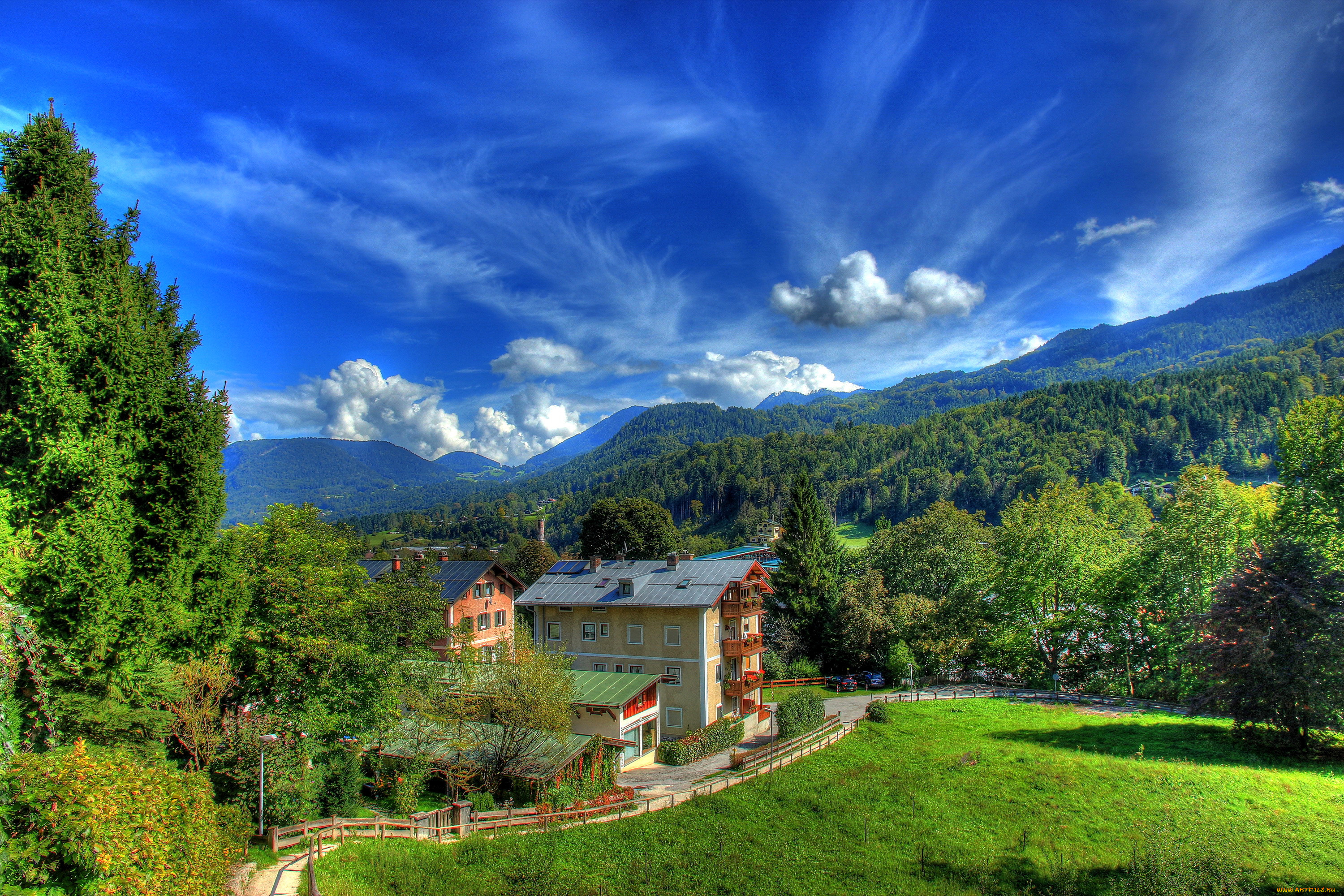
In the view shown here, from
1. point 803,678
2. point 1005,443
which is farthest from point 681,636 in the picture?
point 1005,443

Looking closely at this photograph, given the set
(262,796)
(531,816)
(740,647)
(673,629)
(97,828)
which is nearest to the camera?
(97,828)

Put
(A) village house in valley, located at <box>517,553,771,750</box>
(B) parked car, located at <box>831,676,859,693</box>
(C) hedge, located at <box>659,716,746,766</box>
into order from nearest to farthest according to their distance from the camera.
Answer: (C) hedge, located at <box>659,716,746,766</box> → (A) village house in valley, located at <box>517,553,771,750</box> → (B) parked car, located at <box>831,676,859,693</box>

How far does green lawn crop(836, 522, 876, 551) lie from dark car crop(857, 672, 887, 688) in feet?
309

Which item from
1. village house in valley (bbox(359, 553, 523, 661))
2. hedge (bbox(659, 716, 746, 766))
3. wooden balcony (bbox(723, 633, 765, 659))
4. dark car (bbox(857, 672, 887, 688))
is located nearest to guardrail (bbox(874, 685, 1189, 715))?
dark car (bbox(857, 672, 887, 688))

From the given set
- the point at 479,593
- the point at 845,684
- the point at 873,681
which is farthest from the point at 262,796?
the point at 873,681

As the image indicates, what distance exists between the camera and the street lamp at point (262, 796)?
17.8 metres

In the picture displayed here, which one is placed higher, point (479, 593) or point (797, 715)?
point (479, 593)

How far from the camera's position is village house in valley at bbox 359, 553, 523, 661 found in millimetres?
51812

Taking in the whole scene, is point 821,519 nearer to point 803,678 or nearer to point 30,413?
point 803,678

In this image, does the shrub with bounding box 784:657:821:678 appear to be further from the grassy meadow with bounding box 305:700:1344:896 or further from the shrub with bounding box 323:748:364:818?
the shrub with bounding box 323:748:364:818

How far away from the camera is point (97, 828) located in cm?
991

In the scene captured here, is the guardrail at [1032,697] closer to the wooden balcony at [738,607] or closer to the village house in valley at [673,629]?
the village house in valley at [673,629]

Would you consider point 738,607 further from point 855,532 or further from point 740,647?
point 855,532

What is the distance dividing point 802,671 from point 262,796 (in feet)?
140
